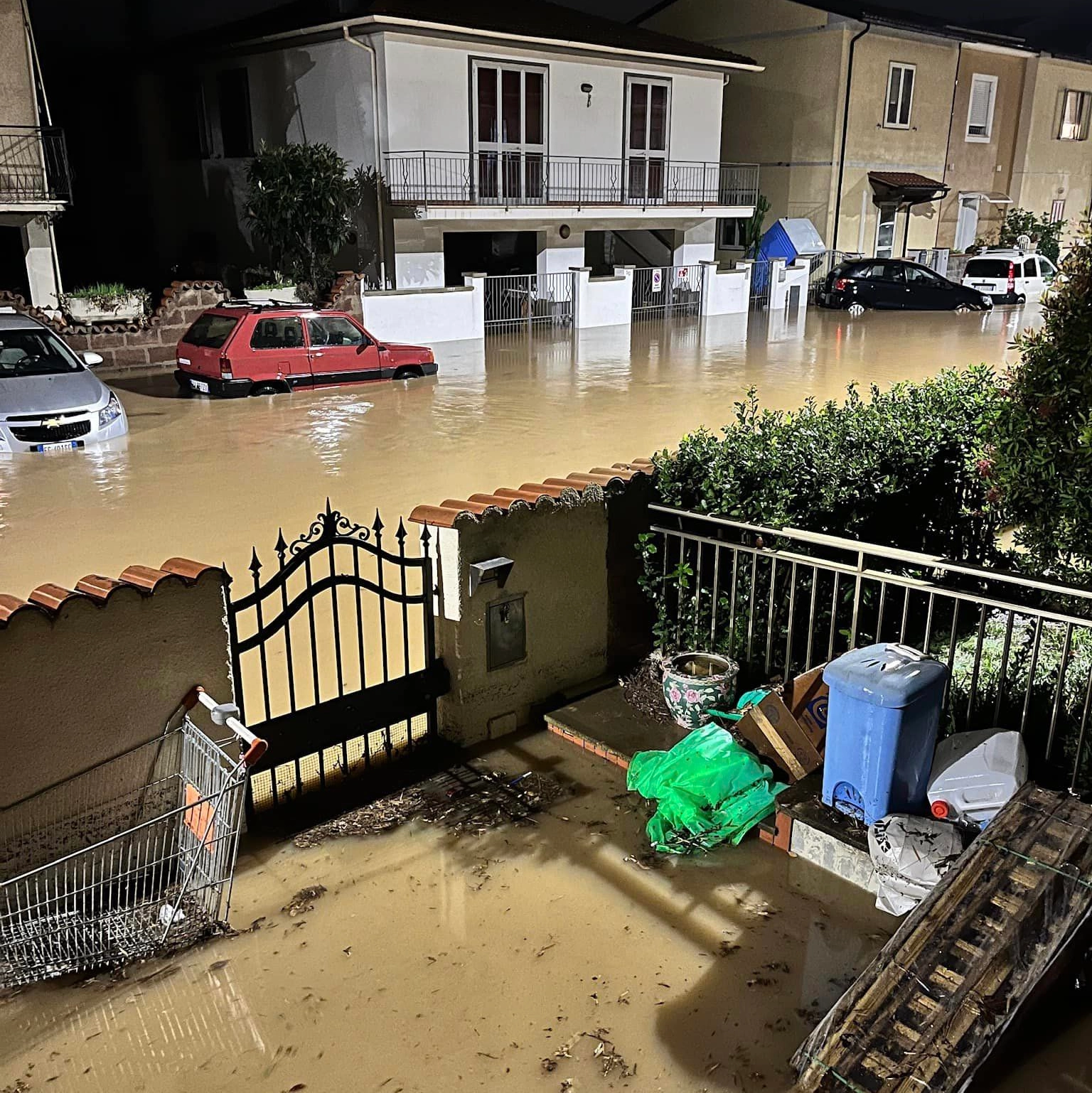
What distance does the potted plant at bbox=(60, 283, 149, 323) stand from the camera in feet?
62.4

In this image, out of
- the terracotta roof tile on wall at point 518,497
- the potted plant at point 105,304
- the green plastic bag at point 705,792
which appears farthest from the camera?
the potted plant at point 105,304

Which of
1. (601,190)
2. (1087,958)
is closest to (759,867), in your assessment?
(1087,958)

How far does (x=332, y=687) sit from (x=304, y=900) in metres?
2.20

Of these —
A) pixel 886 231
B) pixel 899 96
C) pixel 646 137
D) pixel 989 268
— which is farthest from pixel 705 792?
pixel 899 96

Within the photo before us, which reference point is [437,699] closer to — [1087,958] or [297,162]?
[1087,958]

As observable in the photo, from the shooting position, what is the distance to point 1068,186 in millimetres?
41531

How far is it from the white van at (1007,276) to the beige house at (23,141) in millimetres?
25221

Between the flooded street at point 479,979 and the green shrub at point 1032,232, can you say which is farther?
the green shrub at point 1032,232

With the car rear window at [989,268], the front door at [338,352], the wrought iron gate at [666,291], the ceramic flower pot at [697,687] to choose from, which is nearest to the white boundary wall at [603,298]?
the wrought iron gate at [666,291]

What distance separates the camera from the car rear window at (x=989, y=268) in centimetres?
3148

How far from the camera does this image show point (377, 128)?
22875 mm

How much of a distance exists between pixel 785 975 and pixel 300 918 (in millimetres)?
1956

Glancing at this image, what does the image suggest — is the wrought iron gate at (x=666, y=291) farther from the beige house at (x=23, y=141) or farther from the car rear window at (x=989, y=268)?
the beige house at (x=23, y=141)

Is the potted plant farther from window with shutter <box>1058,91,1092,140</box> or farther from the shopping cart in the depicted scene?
window with shutter <box>1058,91,1092,140</box>
